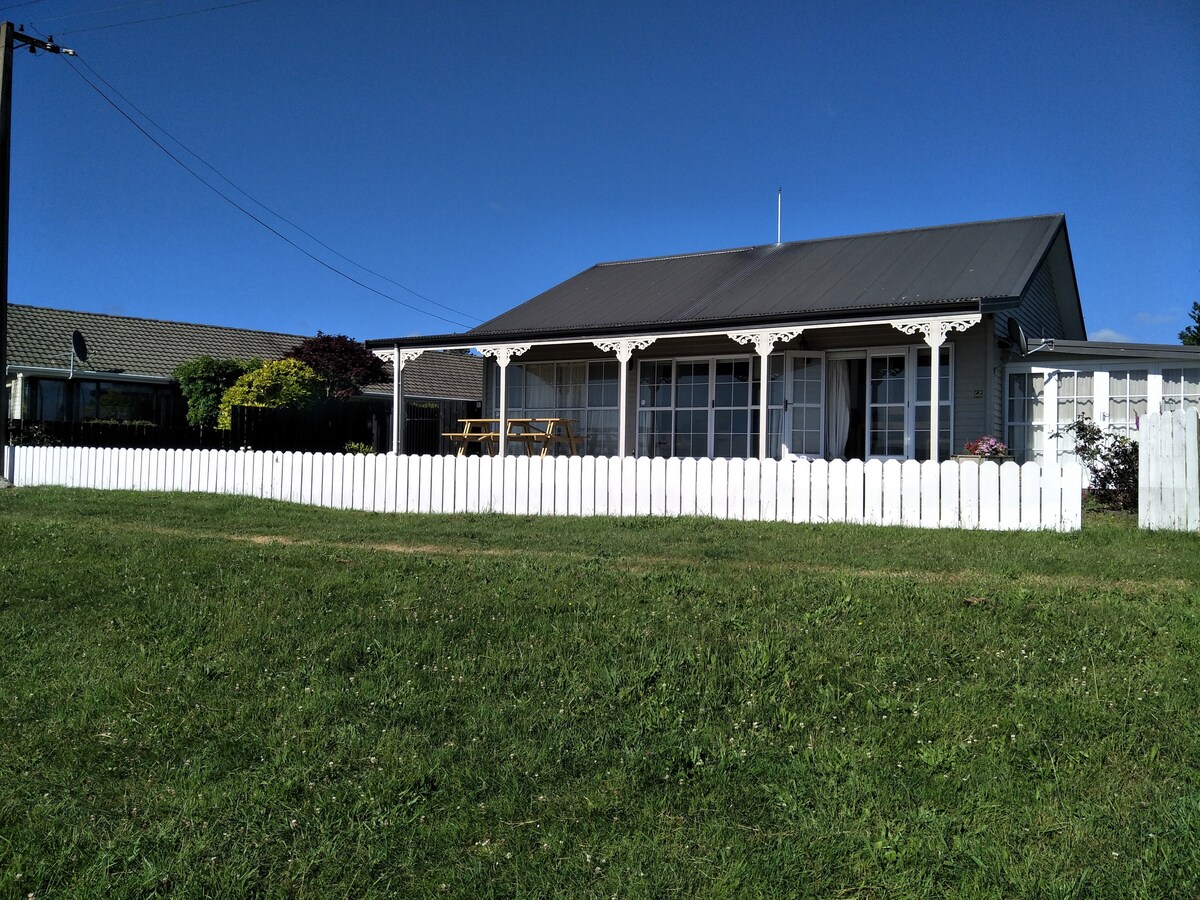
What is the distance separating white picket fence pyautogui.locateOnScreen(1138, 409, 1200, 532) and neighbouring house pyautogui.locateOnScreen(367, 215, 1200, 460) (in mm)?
3084

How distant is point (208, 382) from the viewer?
25.9 m

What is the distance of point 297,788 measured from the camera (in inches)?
157

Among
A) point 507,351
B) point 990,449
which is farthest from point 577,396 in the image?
point 990,449

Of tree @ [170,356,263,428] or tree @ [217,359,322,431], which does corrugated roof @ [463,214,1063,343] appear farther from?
tree @ [170,356,263,428]

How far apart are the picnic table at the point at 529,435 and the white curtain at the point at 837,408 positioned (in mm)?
4311

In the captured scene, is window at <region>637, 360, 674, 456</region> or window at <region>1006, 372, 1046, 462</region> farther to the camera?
window at <region>637, 360, 674, 456</region>

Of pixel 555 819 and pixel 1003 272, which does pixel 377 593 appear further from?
pixel 1003 272

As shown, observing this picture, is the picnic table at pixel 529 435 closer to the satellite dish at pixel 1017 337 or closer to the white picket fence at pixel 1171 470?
the satellite dish at pixel 1017 337

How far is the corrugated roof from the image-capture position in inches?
542

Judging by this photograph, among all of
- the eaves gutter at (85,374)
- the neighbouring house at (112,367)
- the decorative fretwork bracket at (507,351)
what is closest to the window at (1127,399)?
the decorative fretwork bracket at (507,351)

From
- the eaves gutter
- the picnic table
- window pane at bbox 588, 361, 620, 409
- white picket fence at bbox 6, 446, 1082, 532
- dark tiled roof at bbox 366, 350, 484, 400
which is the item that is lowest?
white picket fence at bbox 6, 446, 1082, 532

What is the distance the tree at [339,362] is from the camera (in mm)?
27750

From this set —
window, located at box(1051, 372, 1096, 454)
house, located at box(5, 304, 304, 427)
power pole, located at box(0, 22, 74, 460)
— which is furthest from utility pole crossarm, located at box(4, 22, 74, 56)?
window, located at box(1051, 372, 1096, 454)

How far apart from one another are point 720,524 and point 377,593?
4867 millimetres
